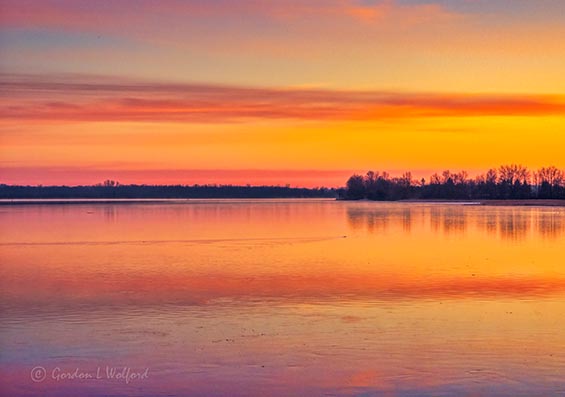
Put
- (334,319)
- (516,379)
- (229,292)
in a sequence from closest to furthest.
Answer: (516,379)
(334,319)
(229,292)

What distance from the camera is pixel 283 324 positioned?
12.0 meters

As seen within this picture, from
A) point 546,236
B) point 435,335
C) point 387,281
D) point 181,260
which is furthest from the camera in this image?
point 546,236

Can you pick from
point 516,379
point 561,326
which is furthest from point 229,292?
point 516,379

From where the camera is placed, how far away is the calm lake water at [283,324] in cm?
874

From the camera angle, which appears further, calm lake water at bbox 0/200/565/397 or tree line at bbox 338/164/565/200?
tree line at bbox 338/164/565/200

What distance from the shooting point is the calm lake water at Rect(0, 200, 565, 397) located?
8742mm

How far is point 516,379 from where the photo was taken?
8703 millimetres

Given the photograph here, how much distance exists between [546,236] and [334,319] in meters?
22.4

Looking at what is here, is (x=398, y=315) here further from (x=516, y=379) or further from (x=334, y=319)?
(x=516, y=379)

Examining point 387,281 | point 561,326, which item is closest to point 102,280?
point 387,281

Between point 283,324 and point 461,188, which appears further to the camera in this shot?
point 461,188

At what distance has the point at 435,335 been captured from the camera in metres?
11.1

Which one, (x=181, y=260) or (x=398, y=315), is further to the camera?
(x=181, y=260)

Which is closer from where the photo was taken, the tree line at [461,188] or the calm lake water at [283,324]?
the calm lake water at [283,324]
